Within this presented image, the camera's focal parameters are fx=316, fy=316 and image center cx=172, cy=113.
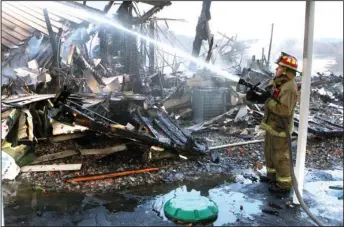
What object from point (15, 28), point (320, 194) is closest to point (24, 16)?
point (15, 28)

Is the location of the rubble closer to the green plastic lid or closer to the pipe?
the green plastic lid

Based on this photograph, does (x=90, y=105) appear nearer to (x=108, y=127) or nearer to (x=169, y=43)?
(x=108, y=127)

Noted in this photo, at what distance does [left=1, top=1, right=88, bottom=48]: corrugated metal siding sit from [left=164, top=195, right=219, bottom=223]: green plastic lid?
7978 mm

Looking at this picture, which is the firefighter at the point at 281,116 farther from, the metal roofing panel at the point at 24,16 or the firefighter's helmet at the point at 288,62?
the metal roofing panel at the point at 24,16

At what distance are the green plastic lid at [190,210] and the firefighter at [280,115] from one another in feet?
4.32

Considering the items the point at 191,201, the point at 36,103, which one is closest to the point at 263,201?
the point at 191,201

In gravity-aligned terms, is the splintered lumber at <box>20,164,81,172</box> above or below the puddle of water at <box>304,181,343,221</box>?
below

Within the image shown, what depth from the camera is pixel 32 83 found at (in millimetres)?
8117

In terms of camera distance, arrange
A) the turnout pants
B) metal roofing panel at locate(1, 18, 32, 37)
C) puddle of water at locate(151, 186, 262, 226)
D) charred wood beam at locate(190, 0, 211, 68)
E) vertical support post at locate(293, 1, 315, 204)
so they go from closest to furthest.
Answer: vertical support post at locate(293, 1, 315, 204), puddle of water at locate(151, 186, 262, 226), the turnout pants, charred wood beam at locate(190, 0, 211, 68), metal roofing panel at locate(1, 18, 32, 37)

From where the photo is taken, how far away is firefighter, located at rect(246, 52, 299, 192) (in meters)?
4.45

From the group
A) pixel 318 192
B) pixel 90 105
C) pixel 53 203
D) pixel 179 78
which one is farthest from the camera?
pixel 179 78

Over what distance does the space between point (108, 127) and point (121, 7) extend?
5793 millimetres

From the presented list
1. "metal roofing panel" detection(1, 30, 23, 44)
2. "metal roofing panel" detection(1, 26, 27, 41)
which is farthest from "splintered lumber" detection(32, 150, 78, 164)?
"metal roofing panel" detection(1, 26, 27, 41)

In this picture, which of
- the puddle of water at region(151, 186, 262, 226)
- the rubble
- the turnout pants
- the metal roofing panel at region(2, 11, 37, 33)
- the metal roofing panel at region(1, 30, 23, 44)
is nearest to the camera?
the puddle of water at region(151, 186, 262, 226)
